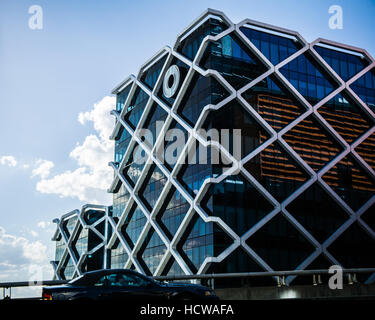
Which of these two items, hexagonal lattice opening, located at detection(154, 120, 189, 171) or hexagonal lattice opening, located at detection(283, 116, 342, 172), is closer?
hexagonal lattice opening, located at detection(283, 116, 342, 172)

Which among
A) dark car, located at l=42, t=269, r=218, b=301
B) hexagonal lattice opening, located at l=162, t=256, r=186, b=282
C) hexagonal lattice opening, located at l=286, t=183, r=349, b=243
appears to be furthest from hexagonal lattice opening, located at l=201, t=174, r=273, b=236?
dark car, located at l=42, t=269, r=218, b=301

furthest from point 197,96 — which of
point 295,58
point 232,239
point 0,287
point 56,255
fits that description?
point 56,255

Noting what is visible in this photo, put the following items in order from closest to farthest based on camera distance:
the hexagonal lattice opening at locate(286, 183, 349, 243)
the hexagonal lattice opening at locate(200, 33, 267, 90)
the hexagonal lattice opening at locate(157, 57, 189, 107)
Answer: the hexagonal lattice opening at locate(200, 33, 267, 90) < the hexagonal lattice opening at locate(286, 183, 349, 243) < the hexagonal lattice opening at locate(157, 57, 189, 107)

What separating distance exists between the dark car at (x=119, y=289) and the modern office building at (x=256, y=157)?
3094cm

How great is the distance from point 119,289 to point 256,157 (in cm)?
3645

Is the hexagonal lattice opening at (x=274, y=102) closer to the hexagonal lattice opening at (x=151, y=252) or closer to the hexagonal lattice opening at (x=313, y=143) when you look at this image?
the hexagonal lattice opening at (x=313, y=143)

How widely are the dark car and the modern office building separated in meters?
30.9

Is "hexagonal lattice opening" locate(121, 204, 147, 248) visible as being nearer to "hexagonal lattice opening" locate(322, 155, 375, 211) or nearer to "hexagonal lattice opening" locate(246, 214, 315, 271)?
"hexagonal lattice opening" locate(246, 214, 315, 271)

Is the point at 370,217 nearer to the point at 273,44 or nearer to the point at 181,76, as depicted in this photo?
the point at 273,44

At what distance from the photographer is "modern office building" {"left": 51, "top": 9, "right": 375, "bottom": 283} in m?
48.1

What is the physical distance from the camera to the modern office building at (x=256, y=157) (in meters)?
48.1

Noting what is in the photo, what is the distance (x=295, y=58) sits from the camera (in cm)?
5500

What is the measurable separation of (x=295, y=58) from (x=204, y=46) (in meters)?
10.7
